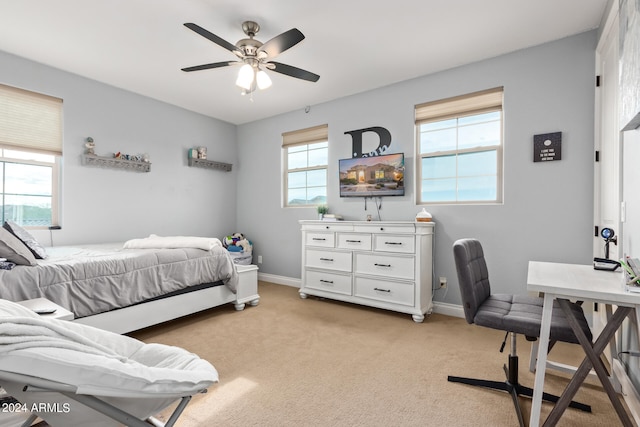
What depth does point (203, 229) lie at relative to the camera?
4.88m

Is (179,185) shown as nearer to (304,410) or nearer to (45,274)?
(45,274)

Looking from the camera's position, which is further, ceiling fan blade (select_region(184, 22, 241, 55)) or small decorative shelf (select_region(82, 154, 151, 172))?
small decorative shelf (select_region(82, 154, 151, 172))

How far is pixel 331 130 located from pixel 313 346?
2.84m

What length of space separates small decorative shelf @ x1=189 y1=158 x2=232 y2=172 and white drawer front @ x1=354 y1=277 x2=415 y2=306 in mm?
2961

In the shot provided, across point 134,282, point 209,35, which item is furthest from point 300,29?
point 134,282

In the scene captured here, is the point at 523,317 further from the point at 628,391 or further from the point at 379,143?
the point at 379,143

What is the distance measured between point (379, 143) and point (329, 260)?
1564mm

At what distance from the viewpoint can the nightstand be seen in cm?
159

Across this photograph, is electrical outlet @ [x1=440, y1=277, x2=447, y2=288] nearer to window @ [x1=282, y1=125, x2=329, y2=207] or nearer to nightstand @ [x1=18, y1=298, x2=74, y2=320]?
window @ [x1=282, y1=125, x2=329, y2=207]

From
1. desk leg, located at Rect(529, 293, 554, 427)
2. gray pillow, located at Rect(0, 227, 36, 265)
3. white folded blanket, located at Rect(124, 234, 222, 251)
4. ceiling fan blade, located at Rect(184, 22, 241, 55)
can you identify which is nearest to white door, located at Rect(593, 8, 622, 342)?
desk leg, located at Rect(529, 293, 554, 427)

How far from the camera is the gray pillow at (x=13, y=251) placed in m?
2.03

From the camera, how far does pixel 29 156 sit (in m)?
3.30

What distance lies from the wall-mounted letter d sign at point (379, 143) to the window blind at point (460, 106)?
40cm

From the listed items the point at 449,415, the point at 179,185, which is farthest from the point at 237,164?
the point at 449,415
